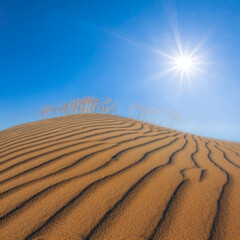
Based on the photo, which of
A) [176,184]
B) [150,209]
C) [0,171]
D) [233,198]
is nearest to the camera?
[150,209]

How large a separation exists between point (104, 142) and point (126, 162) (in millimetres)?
535

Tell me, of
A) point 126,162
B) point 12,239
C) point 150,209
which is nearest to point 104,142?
point 126,162

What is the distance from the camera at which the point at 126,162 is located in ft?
4.06

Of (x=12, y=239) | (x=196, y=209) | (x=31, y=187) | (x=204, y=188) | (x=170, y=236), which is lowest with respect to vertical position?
(x=12, y=239)

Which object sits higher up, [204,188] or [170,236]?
[204,188]

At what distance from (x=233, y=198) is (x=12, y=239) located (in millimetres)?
1071

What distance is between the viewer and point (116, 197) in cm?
84

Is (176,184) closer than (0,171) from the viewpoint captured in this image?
Yes

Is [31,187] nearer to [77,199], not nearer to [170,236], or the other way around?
[77,199]

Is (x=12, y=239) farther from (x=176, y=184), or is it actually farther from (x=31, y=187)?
(x=176, y=184)

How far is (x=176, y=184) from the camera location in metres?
0.97

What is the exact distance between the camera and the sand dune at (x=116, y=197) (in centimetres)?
65

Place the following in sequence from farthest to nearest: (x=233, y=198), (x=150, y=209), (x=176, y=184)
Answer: (x=176, y=184) < (x=233, y=198) < (x=150, y=209)

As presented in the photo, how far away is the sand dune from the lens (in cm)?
65
